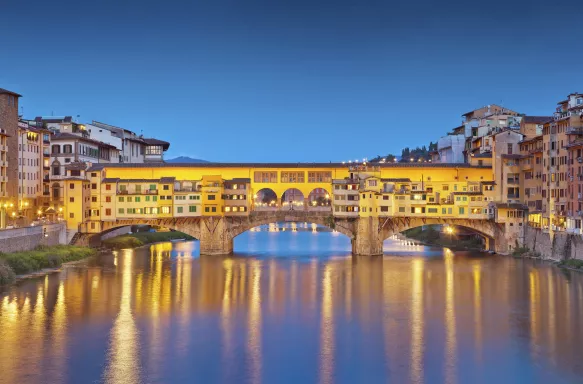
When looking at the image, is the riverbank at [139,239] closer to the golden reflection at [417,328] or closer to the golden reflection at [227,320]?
the golden reflection at [227,320]

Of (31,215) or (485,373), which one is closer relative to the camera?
(485,373)

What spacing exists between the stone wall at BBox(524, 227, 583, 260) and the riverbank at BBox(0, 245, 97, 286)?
2941 centimetres

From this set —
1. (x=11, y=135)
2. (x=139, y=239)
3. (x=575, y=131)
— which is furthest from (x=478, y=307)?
(x=139, y=239)

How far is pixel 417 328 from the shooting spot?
26.7 meters

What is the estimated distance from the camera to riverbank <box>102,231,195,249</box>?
5666 cm

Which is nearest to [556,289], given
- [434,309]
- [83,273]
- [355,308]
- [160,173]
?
[434,309]

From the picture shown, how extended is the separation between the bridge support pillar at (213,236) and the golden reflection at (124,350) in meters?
18.6

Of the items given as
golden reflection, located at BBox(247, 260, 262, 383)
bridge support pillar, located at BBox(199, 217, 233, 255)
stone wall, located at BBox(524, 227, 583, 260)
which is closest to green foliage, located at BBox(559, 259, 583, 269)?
stone wall, located at BBox(524, 227, 583, 260)

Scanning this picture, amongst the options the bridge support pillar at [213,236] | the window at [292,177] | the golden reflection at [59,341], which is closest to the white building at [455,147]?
the window at [292,177]

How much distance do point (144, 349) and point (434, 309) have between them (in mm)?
12578

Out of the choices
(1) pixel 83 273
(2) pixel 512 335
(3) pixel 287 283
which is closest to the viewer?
(2) pixel 512 335

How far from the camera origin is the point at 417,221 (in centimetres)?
5159

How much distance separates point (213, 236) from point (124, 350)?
2810cm

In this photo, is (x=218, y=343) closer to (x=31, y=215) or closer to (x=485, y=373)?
(x=485, y=373)
